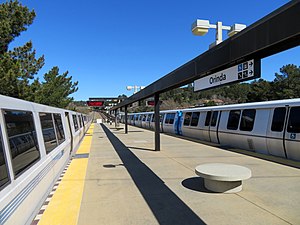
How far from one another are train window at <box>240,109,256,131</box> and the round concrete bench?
18.7 ft

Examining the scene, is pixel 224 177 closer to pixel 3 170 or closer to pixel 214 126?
pixel 3 170

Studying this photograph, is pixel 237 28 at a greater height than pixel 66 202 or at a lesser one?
greater

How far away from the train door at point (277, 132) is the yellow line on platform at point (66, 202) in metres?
6.59

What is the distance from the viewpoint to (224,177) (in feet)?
18.3

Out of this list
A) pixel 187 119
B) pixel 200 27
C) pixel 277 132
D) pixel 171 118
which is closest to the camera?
pixel 200 27

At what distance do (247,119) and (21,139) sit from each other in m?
9.88

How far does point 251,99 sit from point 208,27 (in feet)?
171

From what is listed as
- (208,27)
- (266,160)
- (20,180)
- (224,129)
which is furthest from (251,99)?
(20,180)

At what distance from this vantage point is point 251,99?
180ft

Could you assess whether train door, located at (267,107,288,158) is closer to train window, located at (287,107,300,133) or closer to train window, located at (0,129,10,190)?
train window, located at (287,107,300,133)

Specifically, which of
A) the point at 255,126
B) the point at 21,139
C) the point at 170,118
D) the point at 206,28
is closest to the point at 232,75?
the point at 206,28

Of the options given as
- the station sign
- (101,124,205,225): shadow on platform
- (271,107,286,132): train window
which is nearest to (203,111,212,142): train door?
(271,107,286,132): train window

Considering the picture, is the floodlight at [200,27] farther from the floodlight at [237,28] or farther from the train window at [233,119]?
the train window at [233,119]

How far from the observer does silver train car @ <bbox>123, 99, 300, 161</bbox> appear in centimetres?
903
